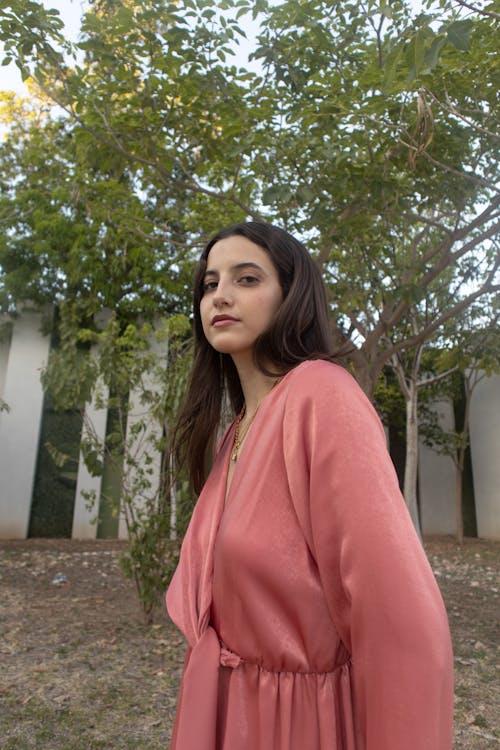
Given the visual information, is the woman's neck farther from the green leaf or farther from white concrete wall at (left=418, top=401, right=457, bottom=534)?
white concrete wall at (left=418, top=401, right=457, bottom=534)

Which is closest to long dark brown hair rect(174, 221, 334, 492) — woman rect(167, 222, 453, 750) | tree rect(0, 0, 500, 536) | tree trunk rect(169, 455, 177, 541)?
woman rect(167, 222, 453, 750)

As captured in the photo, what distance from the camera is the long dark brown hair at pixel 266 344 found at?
1.08 m

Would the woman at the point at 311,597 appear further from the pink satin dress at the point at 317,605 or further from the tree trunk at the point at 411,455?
the tree trunk at the point at 411,455

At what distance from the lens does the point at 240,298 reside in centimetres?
109

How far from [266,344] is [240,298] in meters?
0.11

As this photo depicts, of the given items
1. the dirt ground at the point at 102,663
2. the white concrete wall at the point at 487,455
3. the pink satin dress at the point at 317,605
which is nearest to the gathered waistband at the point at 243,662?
the pink satin dress at the point at 317,605

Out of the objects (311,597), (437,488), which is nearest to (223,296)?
(311,597)

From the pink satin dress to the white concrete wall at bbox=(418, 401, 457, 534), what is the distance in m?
11.9

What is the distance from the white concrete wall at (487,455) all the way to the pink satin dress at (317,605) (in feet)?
38.0

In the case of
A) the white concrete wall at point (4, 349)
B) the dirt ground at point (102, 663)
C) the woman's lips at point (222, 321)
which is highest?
the white concrete wall at point (4, 349)

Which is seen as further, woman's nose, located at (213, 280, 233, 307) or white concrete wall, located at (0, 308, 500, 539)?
white concrete wall, located at (0, 308, 500, 539)

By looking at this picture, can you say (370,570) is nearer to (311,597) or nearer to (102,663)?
(311,597)

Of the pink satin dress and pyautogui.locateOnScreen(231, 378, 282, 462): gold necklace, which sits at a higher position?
pyautogui.locateOnScreen(231, 378, 282, 462): gold necklace

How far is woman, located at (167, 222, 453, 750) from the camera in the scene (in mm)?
695
